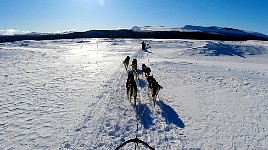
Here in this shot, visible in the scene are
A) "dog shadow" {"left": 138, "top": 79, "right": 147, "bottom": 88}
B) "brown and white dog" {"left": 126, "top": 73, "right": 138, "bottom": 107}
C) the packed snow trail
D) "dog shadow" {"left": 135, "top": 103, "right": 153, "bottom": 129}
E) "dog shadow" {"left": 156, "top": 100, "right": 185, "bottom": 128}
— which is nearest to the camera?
the packed snow trail

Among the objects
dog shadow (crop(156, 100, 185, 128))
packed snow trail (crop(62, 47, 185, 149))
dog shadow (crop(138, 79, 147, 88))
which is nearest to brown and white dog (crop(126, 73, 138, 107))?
packed snow trail (crop(62, 47, 185, 149))

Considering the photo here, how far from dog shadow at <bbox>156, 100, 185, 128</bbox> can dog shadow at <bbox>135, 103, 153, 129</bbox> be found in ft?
1.58

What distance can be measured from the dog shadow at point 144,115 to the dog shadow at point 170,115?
18.9 inches

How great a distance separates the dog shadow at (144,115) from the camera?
880cm

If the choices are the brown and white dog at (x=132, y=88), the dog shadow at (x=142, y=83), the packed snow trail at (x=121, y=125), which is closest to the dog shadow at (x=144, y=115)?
the packed snow trail at (x=121, y=125)

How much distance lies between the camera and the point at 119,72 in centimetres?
1858

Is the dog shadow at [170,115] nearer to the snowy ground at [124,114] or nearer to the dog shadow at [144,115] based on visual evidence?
A: the snowy ground at [124,114]

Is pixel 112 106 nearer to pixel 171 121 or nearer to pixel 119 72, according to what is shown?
pixel 171 121

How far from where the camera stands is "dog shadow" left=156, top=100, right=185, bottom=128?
29.6 ft

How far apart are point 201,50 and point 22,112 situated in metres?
29.2

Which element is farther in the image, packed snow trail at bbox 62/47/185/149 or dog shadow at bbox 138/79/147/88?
dog shadow at bbox 138/79/147/88

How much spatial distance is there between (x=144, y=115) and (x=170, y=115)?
83 centimetres

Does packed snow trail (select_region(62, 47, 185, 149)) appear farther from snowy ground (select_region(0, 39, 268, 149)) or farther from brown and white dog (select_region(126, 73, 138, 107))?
brown and white dog (select_region(126, 73, 138, 107))

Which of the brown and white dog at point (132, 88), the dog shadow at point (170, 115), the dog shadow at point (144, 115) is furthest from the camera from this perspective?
the brown and white dog at point (132, 88)
